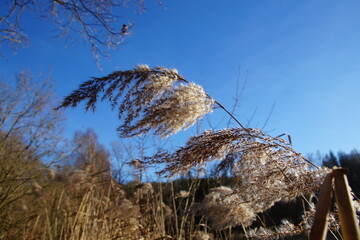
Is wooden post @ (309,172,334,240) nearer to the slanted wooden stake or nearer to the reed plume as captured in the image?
the slanted wooden stake

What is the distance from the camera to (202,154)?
1.06 metres

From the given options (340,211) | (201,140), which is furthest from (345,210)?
(201,140)

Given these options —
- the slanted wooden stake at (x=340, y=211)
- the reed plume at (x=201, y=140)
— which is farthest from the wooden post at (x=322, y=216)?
the reed plume at (x=201, y=140)

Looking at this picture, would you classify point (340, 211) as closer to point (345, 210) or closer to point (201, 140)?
point (345, 210)

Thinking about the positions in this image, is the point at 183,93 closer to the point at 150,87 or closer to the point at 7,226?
the point at 150,87

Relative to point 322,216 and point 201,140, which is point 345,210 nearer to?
point 322,216

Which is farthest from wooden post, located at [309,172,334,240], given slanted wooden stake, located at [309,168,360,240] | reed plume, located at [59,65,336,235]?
reed plume, located at [59,65,336,235]

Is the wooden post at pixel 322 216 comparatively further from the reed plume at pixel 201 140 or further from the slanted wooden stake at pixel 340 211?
the reed plume at pixel 201 140

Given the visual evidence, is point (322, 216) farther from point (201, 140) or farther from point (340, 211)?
point (201, 140)

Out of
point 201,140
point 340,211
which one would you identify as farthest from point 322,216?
point 201,140

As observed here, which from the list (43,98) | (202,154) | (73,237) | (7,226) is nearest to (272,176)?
(202,154)

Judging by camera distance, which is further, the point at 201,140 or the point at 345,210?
the point at 201,140

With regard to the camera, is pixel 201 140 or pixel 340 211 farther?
pixel 201 140

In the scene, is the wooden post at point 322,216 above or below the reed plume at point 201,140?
below
